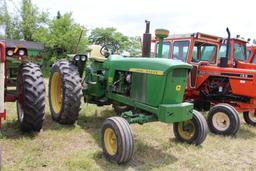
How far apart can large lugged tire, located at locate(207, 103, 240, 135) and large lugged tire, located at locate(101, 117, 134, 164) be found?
8.07ft

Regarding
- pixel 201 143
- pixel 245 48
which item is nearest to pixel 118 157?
pixel 201 143

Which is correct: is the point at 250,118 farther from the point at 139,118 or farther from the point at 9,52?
the point at 9,52

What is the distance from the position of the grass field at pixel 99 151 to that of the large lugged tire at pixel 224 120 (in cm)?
20

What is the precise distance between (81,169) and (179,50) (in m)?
4.38

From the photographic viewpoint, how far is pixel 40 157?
380 centimetres

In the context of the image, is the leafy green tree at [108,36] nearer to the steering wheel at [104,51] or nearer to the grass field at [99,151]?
the steering wheel at [104,51]

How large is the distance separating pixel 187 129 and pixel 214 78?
255cm

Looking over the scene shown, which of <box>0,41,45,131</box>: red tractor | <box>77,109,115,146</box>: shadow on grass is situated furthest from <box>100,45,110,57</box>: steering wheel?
<box>0,41,45,131</box>: red tractor

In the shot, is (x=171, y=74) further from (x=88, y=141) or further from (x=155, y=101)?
(x=88, y=141)

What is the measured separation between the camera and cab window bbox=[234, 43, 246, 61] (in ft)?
26.4

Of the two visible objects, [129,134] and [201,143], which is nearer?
[129,134]

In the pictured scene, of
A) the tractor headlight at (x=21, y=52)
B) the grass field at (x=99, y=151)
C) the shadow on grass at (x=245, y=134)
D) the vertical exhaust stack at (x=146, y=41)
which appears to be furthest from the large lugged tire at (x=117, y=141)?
the shadow on grass at (x=245, y=134)

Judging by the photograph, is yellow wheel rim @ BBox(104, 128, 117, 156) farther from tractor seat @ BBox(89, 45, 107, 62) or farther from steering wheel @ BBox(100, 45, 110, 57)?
steering wheel @ BBox(100, 45, 110, 57)

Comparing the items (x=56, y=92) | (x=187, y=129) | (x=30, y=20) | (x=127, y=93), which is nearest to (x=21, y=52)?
(x=56, y=92)
